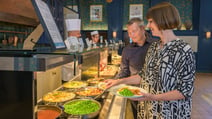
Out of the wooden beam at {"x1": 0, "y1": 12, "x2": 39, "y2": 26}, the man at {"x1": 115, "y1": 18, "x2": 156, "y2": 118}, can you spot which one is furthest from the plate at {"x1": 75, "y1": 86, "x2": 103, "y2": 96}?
the wooden beam at {"x1": 0, "y1": 12, "x2": 39, "y2": 26}

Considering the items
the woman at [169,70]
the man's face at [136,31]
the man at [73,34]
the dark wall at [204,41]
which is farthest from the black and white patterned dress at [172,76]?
the dark wall at [204,41]

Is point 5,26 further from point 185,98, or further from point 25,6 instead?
point 185,98

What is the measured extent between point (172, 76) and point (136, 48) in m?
1.23

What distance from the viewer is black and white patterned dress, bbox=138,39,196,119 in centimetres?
155

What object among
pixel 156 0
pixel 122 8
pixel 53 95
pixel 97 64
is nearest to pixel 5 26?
pixel 97 64

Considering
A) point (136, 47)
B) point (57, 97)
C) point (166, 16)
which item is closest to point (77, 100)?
point (57, 97)

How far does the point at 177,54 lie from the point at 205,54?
10735mm

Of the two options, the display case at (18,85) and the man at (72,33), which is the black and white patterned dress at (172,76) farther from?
the display case at (18,85)

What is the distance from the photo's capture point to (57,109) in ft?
5.06

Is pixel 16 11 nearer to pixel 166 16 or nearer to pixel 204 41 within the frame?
pixel 166 16

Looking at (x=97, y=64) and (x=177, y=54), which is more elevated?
(x=177, y=54)

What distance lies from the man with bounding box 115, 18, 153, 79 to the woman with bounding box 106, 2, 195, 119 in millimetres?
926

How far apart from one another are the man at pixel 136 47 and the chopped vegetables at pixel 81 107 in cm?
121

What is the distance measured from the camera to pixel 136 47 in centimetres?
281
